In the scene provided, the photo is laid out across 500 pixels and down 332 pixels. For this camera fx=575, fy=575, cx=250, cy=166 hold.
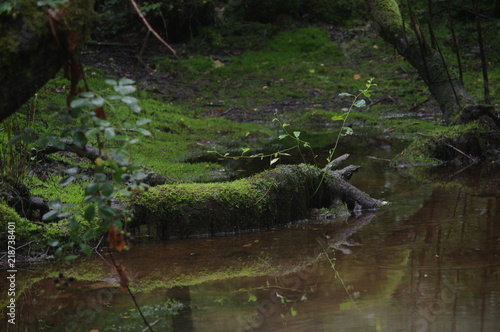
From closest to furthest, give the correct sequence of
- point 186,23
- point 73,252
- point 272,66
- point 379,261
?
point 379,261, point 73,252, point 272,66, point 186,23

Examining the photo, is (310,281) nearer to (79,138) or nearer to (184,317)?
(184,317)

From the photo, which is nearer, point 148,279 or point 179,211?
point 148,279

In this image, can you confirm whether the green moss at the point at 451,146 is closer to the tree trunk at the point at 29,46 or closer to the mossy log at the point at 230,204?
the mossy log at the point at 230,204

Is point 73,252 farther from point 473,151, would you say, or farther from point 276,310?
point 473,151

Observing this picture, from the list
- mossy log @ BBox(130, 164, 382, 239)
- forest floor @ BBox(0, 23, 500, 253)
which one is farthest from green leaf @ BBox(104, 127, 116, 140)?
forest floor @ BBox(0, 23, 500, 253)

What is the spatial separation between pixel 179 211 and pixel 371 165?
3474mm

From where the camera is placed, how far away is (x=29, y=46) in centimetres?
219

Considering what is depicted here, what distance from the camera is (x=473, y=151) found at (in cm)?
723

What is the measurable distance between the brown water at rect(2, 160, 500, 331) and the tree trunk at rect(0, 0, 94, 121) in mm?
1298

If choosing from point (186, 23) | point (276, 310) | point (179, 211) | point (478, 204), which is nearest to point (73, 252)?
point (179, 211)

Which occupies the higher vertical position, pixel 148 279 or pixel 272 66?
pixel 148 279

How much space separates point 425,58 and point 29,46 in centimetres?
698

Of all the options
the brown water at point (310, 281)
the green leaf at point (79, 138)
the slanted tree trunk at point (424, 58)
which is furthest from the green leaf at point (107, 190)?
Answer: the slanted tree trunk at point (424, 58)

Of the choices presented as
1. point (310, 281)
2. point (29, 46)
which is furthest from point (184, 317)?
point (29, 46)
